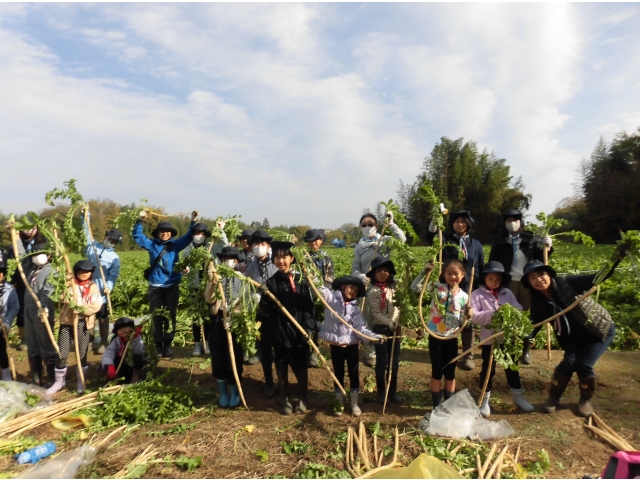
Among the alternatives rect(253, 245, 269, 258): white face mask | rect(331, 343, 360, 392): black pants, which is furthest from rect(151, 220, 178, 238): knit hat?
rect(331, 343, 360, 392): black pants

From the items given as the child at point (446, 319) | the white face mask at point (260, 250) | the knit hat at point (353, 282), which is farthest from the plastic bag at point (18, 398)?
the child at point (446, 319)

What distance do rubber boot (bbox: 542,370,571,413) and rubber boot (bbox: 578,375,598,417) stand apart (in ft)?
0.53

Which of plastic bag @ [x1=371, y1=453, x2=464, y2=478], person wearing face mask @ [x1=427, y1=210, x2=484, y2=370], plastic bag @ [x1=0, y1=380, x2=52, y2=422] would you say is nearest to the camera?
plastic bag @ [x1=371, y1=453, x2=464, y2=478]

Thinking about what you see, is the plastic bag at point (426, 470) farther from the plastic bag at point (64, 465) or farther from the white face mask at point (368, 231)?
the white face mask at point (368, 231)

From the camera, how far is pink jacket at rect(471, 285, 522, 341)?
4637 millimetres

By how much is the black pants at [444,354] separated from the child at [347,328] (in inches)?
24.7

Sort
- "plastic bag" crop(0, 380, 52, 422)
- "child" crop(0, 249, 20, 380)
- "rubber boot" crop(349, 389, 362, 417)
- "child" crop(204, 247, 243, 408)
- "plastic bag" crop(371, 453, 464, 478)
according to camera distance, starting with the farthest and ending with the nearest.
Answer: "child" crop(0, 249, 20, 380), "child" crop(204, 247, 243, 408), "plastic bag" crop(0, 380, 52, 422), "rubber boot" crop(349, 389, 362, 417), "plastic bag" crop(371, 453, 464, 478)

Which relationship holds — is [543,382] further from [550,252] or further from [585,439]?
[550,252]

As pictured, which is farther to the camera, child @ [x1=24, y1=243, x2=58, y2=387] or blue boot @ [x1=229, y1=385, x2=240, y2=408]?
child @ [x1=24, y1=243, x2=58, y2=387]

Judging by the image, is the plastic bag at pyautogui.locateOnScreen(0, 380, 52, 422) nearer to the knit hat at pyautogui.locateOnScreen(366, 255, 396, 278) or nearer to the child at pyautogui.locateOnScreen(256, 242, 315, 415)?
the child at pyautogui.locateOnScreen(256, 242, 315, 415)

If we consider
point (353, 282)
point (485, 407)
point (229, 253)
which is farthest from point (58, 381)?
point (485, 407)

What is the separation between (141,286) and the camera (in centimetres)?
1159

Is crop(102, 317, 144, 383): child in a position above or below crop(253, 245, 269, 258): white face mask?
below

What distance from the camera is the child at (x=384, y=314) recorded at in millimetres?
4902
